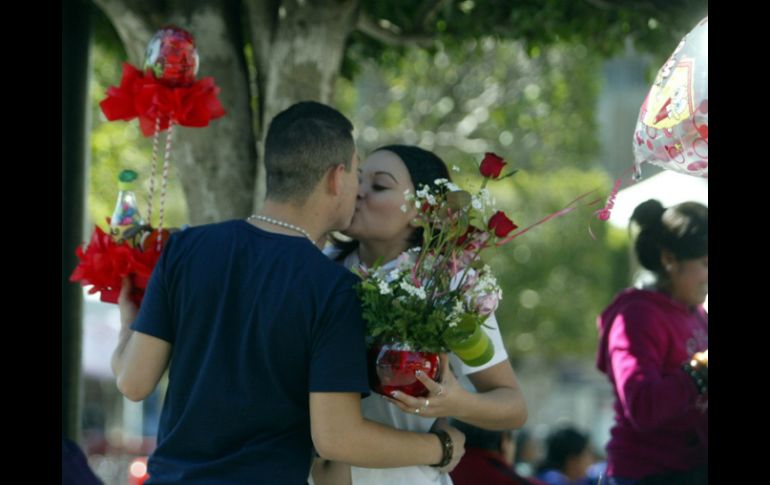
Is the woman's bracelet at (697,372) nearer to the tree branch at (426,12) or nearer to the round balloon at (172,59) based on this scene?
the round balloon at (172,59)

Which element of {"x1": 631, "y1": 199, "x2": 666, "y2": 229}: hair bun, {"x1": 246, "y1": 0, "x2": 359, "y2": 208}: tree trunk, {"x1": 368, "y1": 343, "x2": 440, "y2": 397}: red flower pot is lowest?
{"x1": 368, "y1": 343, "x2": 440, "y2": 397}: red flower pot

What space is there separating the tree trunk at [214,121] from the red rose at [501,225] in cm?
189

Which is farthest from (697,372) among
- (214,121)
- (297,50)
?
(214,121)

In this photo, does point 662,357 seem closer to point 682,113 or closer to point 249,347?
point 682,113

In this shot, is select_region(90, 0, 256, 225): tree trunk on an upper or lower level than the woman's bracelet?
upper

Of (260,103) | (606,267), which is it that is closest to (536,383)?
(606,267)

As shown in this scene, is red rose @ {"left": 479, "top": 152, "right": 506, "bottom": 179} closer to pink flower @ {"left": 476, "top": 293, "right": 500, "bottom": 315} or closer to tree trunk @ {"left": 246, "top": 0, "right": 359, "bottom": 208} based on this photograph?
pink flower @ {"left": 476, "top": 293, "right": 500, "bottom": 315}

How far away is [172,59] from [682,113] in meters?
1.66

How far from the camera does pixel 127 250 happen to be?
378 cm

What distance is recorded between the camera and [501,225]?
3.37m

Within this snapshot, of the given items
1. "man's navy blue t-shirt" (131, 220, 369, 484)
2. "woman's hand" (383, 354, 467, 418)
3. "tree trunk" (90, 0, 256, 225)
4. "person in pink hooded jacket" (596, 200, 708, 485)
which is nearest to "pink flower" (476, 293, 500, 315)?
"woman's hand" (383, 354, 467, 418)

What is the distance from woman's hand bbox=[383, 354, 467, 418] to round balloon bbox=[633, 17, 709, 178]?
3.15 feet

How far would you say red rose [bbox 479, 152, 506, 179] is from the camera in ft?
11.1
